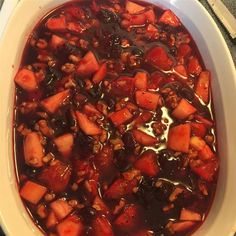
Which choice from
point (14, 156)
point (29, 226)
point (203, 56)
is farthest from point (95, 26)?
point (29, 226)

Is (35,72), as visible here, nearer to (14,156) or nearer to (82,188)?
(14,156)

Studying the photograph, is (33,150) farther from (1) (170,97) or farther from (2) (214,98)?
(2) (214,98)

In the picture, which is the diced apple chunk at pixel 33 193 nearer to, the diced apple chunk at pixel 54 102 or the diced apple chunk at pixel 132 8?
the diced apple chunk at pixel 54 102

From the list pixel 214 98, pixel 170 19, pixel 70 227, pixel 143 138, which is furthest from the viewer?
pixel 170 19

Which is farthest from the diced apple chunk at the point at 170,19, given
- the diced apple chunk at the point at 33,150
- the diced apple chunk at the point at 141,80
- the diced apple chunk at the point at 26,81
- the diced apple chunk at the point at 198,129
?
the diced apple chunk at the point at 33,150

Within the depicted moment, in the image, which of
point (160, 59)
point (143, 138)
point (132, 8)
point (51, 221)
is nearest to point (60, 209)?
point (51, 221)

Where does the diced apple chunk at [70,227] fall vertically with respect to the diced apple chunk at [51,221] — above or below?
below
